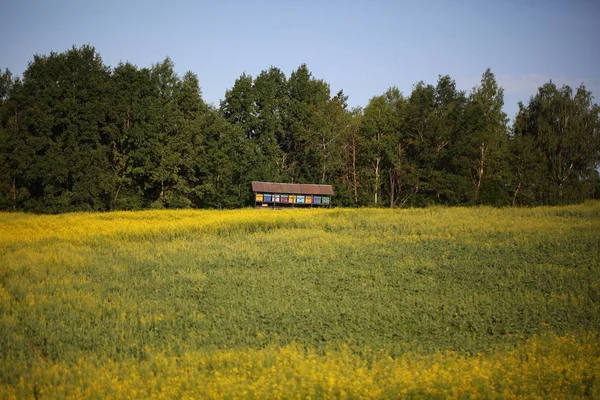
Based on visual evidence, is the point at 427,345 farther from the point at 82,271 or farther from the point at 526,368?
the point at 82,271

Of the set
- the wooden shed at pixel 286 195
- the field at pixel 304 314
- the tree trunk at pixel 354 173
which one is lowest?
the field at pixel 304 314

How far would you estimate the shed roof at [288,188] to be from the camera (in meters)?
46.6

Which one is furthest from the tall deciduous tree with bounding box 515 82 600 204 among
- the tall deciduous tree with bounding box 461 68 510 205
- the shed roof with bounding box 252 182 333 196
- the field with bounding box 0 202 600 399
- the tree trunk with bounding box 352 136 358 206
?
the field with bounding box 0 202 600 399

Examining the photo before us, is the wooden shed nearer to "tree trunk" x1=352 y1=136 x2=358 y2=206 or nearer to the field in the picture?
"tree trunk" x1=352 y1=136 x2=358 y2=206

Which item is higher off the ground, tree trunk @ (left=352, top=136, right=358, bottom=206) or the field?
tree trunk @ (left=352, top=136, right=358, bottom=206)

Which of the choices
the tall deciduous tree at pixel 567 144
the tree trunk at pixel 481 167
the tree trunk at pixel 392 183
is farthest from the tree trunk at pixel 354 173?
the tall deciduous tree at pixel 567 144

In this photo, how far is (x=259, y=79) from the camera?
211 ft

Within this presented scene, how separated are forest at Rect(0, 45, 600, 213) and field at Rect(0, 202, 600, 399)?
19.7 m

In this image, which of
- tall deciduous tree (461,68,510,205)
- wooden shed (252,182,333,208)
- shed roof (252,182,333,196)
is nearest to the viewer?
shed roof (252,182,333,196)

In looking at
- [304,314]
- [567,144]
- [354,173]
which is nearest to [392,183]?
[354,173]

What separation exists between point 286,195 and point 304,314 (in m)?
31.8

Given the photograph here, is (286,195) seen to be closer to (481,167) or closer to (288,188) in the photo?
(288,188)

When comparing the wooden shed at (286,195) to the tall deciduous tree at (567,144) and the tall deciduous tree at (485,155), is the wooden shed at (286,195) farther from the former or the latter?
the tall deciduous tree at (567,144)

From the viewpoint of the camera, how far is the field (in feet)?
34.9
